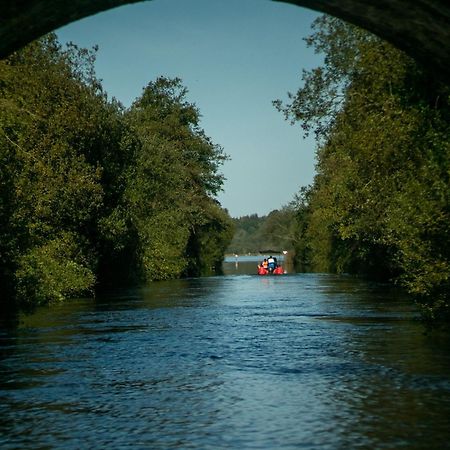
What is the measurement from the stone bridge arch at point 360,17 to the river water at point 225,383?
17.0ft

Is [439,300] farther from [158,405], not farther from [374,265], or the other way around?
[374,265]

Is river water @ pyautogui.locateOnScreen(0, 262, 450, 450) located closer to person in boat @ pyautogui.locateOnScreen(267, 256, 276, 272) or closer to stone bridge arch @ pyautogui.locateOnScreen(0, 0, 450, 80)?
stone bridge arch @ pyautogui.locateOnScreen(0, 0, 450, 80)

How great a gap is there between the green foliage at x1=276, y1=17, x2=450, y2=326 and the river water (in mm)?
2332

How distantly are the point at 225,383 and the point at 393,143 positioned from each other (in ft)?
48.2

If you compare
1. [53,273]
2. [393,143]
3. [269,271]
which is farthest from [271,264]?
[393,143]

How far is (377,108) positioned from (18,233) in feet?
45.7

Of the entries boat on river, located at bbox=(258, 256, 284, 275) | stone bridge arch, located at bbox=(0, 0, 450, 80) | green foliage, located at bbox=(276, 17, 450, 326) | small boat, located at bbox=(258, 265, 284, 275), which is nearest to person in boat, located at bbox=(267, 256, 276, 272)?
boat on river, located at bbox=(258, 256, 284, 275)

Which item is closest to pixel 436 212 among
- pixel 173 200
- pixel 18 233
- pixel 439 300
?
pixel 439 300

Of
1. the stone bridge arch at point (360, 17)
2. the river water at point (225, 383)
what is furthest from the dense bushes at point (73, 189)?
the stone bridge arch at point (360, 17)

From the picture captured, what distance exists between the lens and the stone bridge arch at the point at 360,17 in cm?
841

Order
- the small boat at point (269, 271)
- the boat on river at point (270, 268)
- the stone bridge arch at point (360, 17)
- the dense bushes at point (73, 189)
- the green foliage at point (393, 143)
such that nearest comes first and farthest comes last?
the stone bridge arch at point (360, 17) → the green foliage at point (393, 143) → the dense bushes at point (73, 189) → the small boat at point (269, 271) → the boat on river at point (270, 268)

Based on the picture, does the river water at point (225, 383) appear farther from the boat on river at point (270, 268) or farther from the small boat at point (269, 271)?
the boat on river at point (270, 268)

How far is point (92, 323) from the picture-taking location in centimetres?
2875

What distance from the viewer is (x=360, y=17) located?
942 cm
